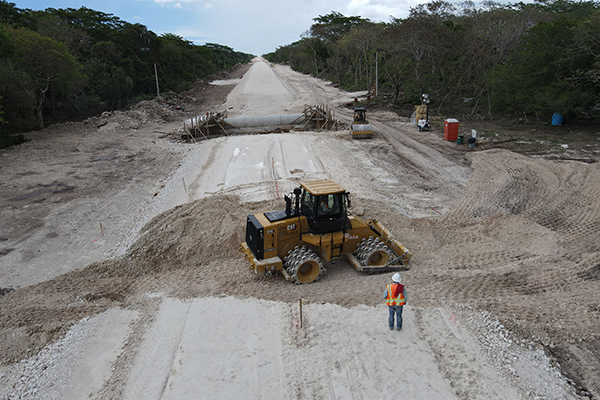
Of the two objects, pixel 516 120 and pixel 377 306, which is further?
pixel 516 120

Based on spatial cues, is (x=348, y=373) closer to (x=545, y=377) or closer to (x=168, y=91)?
(x=545, y=377)

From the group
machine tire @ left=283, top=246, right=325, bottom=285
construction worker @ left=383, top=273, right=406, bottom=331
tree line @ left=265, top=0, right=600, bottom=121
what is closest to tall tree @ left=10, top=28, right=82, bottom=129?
machine tire @ left=283, top=246, right=325, bottom=285

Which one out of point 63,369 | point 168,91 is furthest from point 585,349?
point 168,91

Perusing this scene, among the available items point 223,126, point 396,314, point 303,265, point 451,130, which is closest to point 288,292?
point 303,265

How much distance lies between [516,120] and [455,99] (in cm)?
857

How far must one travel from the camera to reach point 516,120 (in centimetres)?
2881

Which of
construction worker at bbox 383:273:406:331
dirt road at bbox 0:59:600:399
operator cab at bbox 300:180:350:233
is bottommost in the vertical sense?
dirt road at bbox 0:59:600:399

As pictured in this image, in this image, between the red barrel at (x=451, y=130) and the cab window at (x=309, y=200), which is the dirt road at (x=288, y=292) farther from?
the red barrel at (x=451, y=130)

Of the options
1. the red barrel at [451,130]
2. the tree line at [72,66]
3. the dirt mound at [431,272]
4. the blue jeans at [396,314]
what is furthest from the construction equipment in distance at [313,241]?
the tree line at [72,66]

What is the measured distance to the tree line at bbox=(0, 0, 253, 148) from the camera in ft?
83.8

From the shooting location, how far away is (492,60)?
31047 mm

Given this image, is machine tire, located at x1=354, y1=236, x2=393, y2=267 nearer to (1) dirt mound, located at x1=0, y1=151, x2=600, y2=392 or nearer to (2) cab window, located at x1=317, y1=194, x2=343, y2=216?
(1) dirt mound, located at x1=0, y1=151, x2=600, y2=392

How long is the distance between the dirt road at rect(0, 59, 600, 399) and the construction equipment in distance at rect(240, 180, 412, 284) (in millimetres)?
457

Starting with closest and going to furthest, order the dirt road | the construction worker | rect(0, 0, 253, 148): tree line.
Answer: the dirt road < the construction worker < rect(0, 0, 253, 148): tree line
